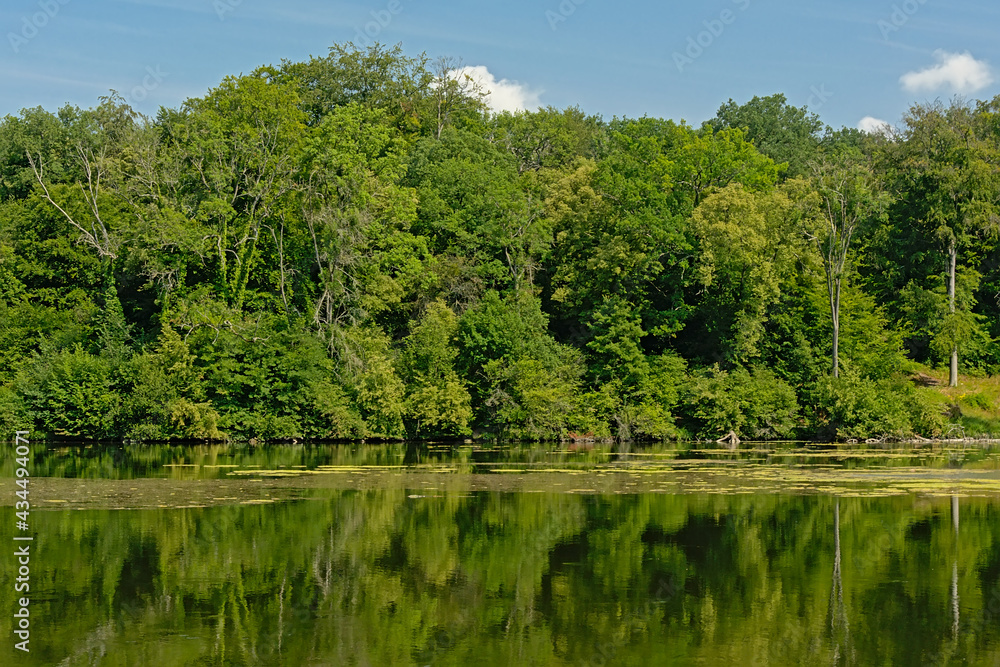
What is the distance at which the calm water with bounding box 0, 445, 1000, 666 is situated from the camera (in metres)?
11.7

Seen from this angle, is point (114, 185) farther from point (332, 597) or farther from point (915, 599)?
point (915, 599)

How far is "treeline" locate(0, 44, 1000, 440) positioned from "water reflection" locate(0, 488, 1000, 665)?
998 inches

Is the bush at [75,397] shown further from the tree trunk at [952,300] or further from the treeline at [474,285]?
the tree trunk at [952,300]

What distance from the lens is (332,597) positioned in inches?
549

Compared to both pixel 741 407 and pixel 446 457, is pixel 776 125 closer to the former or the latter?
pixel 741 407

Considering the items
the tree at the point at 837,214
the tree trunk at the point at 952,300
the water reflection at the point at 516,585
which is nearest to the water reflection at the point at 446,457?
the tree trunk at the point at 952,300

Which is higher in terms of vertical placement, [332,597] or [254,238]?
[254,238]

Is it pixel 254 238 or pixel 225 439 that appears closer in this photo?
pixel 225 439

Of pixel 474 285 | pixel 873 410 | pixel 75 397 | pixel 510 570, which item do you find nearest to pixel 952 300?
pixel 873 410

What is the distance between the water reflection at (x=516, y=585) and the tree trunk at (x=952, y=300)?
32245mm

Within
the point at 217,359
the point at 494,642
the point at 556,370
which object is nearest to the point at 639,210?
the point at 556,370

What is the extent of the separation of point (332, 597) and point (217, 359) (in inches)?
1386

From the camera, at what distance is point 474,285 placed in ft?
179

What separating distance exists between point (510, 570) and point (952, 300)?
43081 mm
